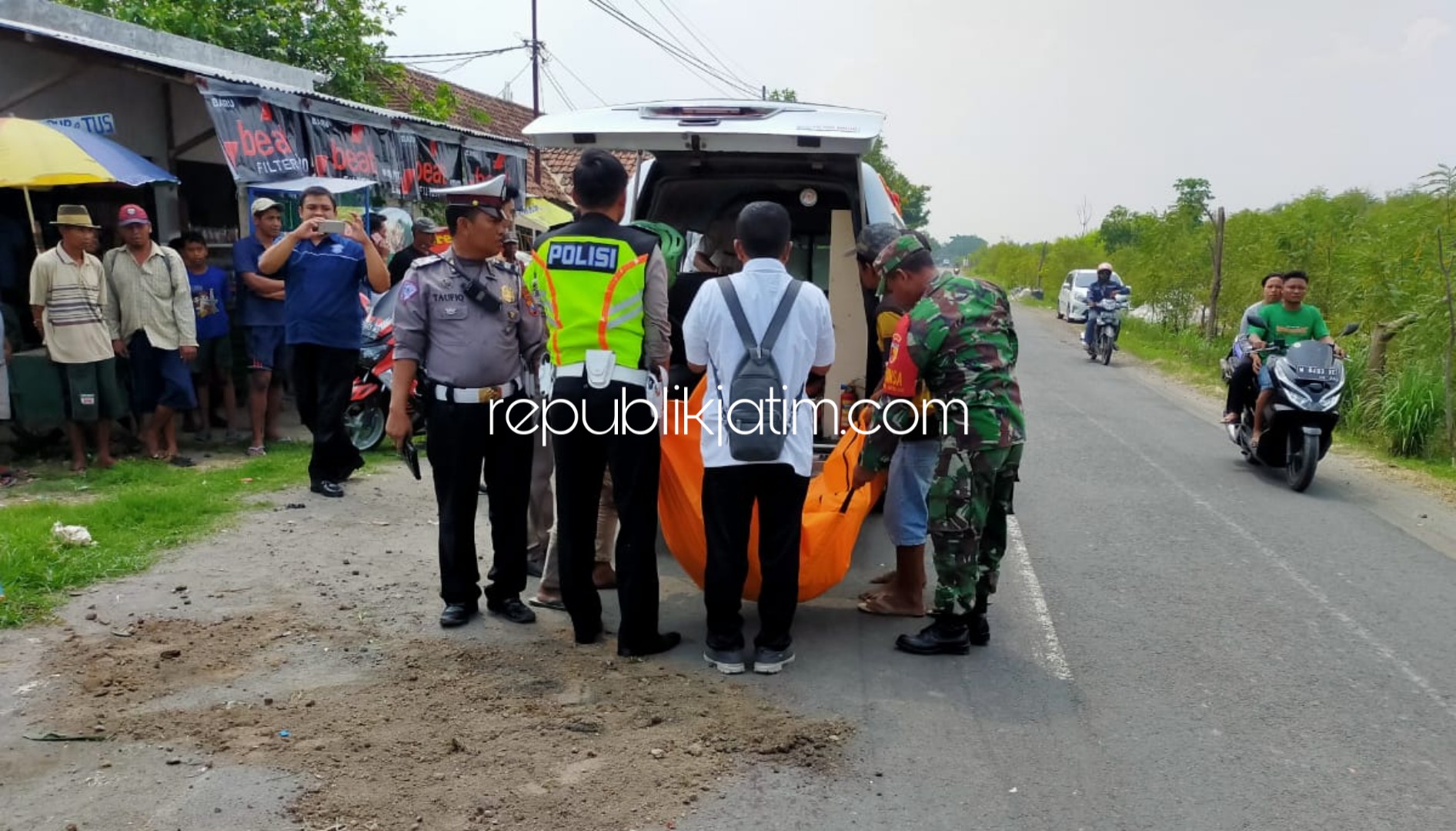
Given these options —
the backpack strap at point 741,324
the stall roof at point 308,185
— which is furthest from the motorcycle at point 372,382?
the backpack strap at point 741,324

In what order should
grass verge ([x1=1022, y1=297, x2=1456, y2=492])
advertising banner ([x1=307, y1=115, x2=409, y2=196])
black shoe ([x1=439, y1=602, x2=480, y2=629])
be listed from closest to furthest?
1. black shoe ([x1=439, y1=602, x2=480, y2=629])
2. grass verge ([x1=1022, y1=297, x2=1456, y2=492])
3. advertising banner ([x1=307, y1=115, x2=409, y2=196])

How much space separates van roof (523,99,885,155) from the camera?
482 centimetres

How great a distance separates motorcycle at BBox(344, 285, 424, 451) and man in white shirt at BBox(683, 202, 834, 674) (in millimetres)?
4761

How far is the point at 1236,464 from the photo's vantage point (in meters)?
9.07

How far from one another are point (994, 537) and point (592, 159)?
2.35 metres

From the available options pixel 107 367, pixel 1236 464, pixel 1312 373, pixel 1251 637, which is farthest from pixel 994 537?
pixel 107 367

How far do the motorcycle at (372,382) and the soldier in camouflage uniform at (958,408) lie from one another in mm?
5067

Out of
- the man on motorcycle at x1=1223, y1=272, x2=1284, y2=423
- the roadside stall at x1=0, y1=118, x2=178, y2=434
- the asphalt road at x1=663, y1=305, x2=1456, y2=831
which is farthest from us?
the man on motorcycle at x1=1223, y1=272, x2=1284, y2=423

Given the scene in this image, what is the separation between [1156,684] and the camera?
13.9ft

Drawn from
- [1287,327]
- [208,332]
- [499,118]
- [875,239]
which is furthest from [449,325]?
[499,118]

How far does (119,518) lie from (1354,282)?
12.6 meters

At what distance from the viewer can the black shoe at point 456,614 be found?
15.3 feet

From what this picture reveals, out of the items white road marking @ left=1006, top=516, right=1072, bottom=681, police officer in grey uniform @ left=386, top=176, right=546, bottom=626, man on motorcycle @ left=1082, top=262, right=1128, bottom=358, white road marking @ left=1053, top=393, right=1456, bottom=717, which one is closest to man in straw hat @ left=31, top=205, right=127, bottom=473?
police officer in grey uniform @ left=386, top=176, right=546, bottom=626

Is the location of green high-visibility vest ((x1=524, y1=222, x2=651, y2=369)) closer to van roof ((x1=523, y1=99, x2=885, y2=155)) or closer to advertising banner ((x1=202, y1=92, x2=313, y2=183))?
van roof ((x1=523, y1=99, x2=885, y2=155))
